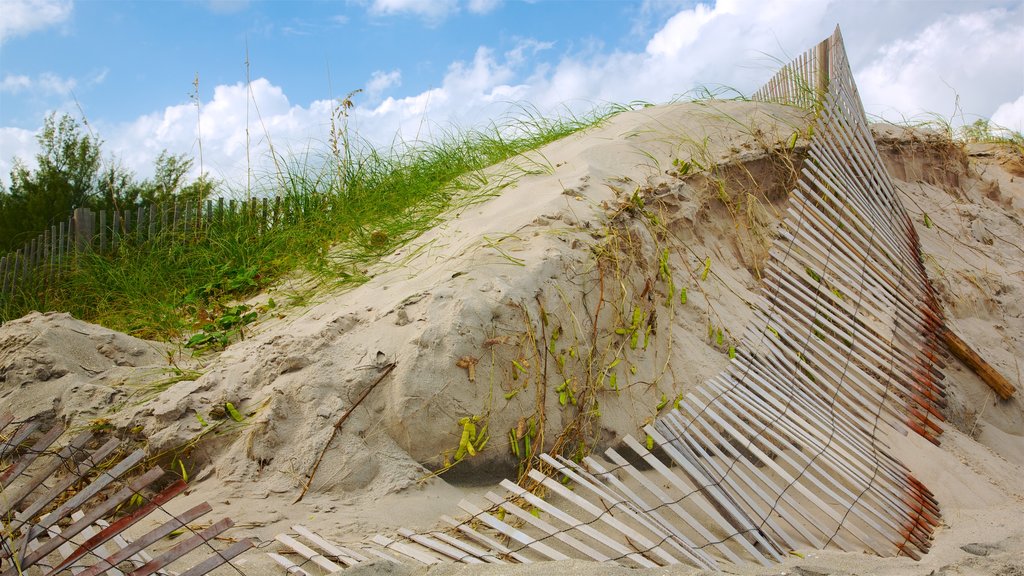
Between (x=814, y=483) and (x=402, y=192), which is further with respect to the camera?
(x=402, y=192)

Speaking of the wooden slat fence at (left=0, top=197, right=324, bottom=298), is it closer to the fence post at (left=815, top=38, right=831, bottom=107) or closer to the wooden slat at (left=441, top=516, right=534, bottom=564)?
the wooden slat at (left=441, top=516, right=534, bottom=564)

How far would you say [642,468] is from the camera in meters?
3.38

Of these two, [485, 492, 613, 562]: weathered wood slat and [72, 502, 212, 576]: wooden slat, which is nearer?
[72, 502, 212, 576]: wooden slat

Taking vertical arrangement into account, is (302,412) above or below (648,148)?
below

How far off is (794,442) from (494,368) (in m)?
1.37

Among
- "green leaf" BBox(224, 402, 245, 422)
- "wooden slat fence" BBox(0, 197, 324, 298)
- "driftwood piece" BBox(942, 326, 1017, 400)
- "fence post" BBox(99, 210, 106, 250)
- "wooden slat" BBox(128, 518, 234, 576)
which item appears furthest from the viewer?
"fence post" BBox(99, 210, 106, 250)

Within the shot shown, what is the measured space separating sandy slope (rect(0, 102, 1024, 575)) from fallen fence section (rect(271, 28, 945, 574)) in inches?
6.9

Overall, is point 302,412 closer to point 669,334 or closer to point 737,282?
point 669,334

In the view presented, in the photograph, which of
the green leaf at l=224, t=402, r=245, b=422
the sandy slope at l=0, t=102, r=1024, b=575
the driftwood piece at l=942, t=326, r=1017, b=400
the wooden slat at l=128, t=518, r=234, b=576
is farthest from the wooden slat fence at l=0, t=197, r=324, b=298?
the driftwood piece at l=942, t=326, r=1017, b=400

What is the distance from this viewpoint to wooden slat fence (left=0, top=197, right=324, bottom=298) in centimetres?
614

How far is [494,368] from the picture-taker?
3350mm

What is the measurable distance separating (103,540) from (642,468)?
6.84 feet

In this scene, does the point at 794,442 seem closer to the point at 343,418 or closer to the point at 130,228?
the point at 343,418

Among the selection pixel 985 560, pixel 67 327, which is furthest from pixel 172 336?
pixel 985 560
